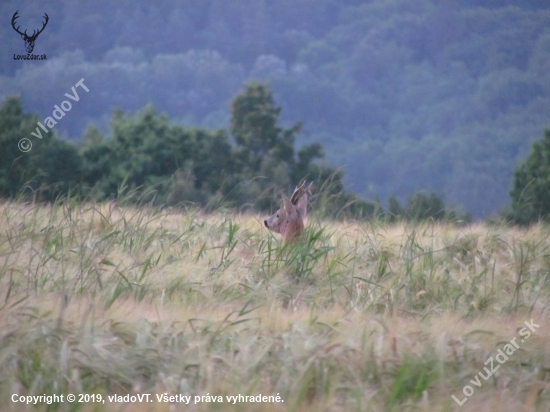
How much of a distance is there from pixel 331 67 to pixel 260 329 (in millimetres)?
87206

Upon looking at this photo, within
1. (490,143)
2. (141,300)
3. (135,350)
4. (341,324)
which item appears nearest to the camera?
(135,350)

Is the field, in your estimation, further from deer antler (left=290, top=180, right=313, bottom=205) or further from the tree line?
the tree line

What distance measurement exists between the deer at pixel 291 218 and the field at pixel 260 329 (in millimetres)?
240

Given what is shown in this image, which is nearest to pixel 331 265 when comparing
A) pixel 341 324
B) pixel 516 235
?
pixel 341 324

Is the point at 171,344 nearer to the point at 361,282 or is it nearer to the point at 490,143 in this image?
the point at 361,282

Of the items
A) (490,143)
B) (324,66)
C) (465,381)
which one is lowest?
(465,381)

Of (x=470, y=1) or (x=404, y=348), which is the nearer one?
(x=404, y=348)

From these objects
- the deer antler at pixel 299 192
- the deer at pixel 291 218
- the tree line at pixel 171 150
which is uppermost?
the tree line at pixel 171 150

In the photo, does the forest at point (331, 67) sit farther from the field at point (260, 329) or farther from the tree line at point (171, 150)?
the field at point (260, 329)

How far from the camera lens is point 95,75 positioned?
74.2 metres

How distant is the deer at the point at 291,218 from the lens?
6000mm

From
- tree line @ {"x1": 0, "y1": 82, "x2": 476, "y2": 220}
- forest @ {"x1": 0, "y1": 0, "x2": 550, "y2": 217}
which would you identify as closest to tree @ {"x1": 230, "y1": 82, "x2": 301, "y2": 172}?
tree line @ {"x1": 0, "y1": 82, "x2": 476, "y2": 220}

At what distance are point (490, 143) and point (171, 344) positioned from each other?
6147cm

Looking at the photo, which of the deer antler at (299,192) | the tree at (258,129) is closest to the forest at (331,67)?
the tree at (258,129)
